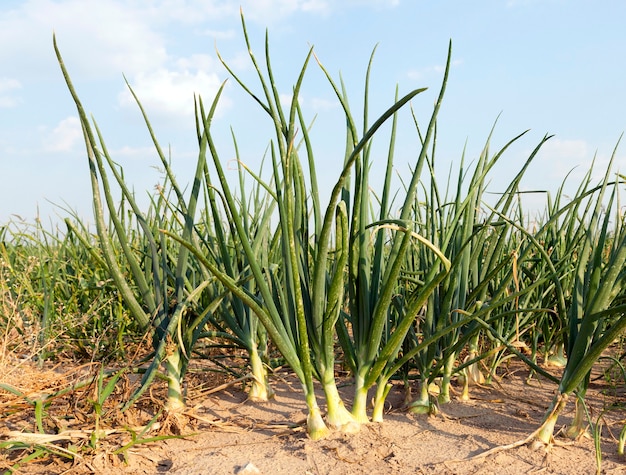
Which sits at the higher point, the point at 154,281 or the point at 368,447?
the point at 154,281

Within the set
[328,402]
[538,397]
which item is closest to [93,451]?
[328,402]

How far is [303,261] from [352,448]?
0.45 metres

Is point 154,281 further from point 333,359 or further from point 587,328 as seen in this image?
point 587,328

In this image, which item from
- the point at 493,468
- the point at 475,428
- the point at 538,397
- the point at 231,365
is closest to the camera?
the point at 493,468

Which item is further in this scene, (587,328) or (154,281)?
(154,281)

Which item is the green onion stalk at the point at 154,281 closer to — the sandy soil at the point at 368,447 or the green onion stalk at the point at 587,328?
the sandy soil at the point at 368,447

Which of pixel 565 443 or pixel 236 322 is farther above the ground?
pixel 236 322

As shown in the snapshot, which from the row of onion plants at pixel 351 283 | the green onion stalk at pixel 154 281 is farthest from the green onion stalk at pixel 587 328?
the green onion stalk at pixel 154 281

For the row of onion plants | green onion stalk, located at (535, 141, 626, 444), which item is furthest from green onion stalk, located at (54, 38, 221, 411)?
green onion stalk, located at (535, 141, 626, 444)

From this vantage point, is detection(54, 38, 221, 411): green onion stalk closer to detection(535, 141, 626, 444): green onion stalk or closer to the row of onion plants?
the row of onion plants

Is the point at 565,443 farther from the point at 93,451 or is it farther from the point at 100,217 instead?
the point at 100,217

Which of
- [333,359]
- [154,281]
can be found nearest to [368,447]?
[333,359]

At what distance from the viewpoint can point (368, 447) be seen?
130 cm

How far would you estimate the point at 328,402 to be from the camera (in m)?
1.35
